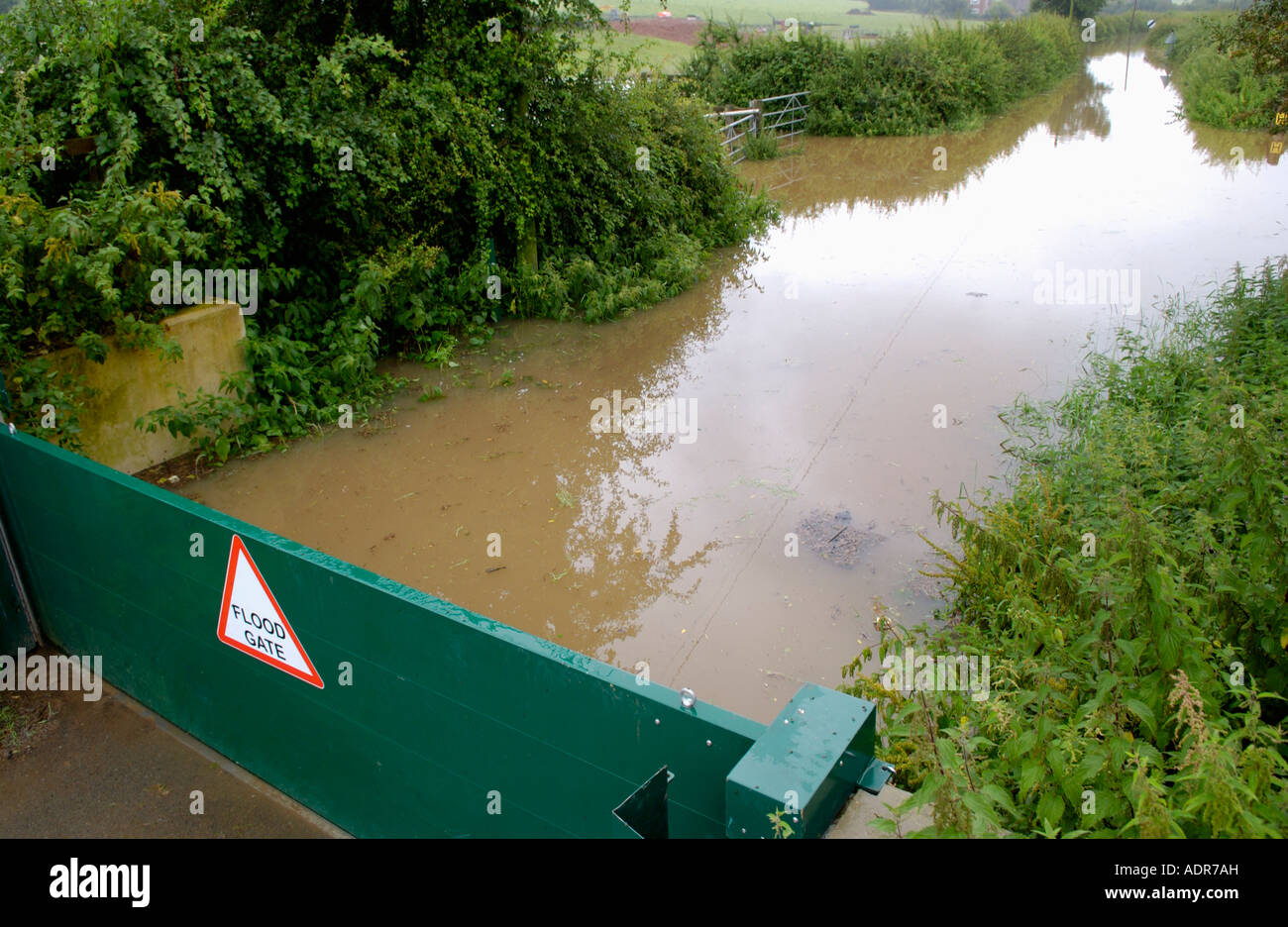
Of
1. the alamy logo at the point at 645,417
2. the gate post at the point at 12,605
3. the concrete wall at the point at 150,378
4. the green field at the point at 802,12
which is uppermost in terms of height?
the green field at the point at 802,12

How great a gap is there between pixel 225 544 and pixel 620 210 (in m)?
8.48

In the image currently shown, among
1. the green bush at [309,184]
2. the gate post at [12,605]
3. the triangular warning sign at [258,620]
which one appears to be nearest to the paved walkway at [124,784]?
the gate post at [12,605]

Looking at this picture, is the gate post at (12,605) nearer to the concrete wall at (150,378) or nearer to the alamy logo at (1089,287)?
the concrete wall at (150,378)

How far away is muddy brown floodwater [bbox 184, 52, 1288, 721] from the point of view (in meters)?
5.54

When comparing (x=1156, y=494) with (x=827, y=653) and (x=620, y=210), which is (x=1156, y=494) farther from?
(x=620, y=210)

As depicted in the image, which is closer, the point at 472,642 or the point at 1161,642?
the point at 472,642

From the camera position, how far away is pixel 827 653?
511 cm

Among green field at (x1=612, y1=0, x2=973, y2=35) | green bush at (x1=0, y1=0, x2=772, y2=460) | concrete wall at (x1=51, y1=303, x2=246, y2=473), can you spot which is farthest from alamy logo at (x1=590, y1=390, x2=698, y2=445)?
green field at (x1=612, y1=0, x2=973, y2=35)

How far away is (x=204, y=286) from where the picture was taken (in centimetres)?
724
